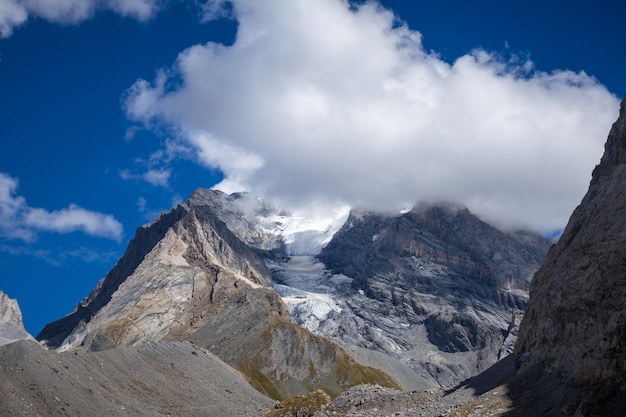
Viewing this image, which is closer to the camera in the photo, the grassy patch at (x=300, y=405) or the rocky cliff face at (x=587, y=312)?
the rocky cliff face at (x=587, y=312)

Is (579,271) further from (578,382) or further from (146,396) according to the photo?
(146,396)

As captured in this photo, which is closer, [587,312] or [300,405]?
[587,312]

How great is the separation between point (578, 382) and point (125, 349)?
13098cm

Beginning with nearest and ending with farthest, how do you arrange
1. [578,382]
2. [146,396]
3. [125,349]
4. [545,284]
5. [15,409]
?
[578,382], [15,409], [545,284], [146,396], [125,349]

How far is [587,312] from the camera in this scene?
8800 cm

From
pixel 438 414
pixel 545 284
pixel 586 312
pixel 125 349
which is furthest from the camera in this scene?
pixel 125 349

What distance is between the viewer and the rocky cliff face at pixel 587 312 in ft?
243

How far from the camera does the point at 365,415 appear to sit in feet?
353

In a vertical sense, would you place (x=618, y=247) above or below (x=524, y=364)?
above

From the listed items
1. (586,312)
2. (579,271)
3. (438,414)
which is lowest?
(438,414)

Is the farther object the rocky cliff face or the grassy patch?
the grassy patch

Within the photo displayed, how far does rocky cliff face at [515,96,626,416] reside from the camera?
74.0 m

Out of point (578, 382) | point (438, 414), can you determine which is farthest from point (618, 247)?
point (438, 414)

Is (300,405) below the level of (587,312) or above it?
below
